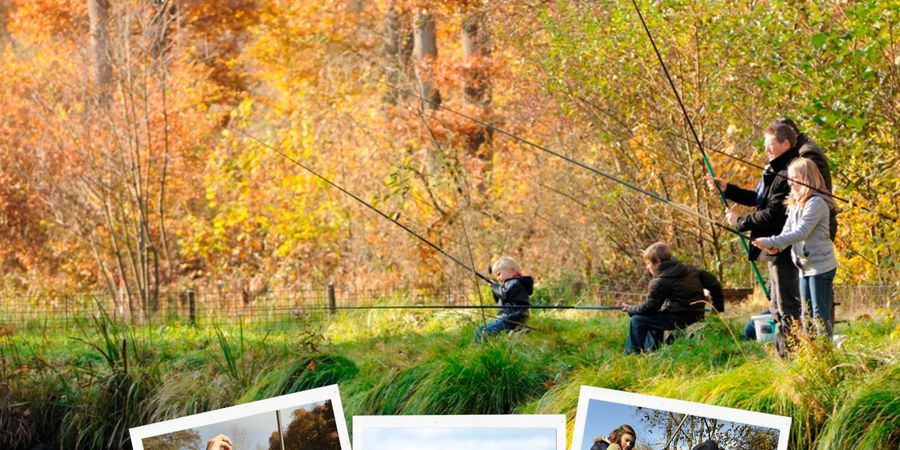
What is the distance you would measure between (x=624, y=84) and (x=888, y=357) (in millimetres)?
4832

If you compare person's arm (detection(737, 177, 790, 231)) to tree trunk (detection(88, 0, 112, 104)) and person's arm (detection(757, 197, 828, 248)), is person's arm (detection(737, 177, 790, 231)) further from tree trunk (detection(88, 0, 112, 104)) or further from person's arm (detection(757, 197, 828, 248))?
tree trunk (detection(88, 0, 112, 104))

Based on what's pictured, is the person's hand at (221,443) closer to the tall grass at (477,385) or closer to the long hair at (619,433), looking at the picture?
the long hair at (619,433)

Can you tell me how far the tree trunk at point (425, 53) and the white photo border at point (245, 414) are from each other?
1129cm

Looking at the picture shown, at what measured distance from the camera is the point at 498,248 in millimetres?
11305

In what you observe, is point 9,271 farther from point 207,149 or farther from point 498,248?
point 498,248

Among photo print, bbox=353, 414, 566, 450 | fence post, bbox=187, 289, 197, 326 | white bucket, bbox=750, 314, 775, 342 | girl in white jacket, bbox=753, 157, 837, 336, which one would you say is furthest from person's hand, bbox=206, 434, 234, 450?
fence post, bbox=187, 289, 197, 326

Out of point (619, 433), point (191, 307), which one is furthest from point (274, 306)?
point (619, 433)

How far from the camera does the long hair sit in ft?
9.36

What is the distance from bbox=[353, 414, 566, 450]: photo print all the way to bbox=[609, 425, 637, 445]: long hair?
0.58 feet

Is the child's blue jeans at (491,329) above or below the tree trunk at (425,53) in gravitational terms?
below

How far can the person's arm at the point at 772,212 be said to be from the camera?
558cm

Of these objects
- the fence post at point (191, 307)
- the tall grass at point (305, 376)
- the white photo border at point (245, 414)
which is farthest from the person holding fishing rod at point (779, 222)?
the fence post at point (191, 307)

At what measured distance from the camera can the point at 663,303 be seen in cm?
655

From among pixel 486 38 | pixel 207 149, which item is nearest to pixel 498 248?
pixel 486 38
